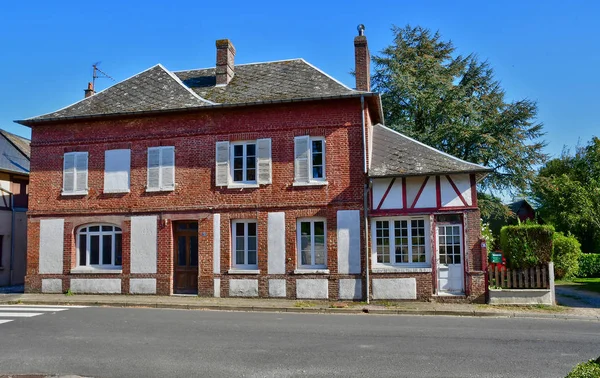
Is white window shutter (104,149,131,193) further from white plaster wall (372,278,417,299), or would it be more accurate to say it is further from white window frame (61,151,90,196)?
white plaster wall (372,278,417,299)

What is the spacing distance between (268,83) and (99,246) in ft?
27.2

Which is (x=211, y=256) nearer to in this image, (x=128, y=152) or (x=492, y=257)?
(x=128, y=152)

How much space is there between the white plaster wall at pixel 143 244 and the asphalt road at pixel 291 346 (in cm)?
476

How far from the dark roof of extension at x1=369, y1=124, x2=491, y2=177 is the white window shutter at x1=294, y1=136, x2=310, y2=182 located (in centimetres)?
211

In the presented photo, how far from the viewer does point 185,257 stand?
18172 mm

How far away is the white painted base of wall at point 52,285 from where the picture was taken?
60.5ft

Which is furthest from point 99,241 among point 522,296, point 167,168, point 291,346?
point 522,296

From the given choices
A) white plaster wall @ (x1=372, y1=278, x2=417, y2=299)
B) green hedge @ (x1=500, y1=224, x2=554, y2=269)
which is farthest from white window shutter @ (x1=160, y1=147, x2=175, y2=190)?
green hedge @ (x1=500, y1=224, x2=554, y2=269)

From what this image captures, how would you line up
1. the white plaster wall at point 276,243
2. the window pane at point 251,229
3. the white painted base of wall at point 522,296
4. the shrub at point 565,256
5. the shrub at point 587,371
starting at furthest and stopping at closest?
the shrub at point 565,256 → the window pane at point 251,229 → the white plaster wall at point 276,243 → the white painted base of wall at point 522,296 → the shrub at point 587,371

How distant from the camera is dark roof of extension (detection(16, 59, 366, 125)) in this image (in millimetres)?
17672

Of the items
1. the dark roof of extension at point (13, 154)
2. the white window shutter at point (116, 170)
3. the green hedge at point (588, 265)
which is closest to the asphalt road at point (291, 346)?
the white window shutter at point (116, 170)

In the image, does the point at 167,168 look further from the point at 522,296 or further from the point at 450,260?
the point at 522,296

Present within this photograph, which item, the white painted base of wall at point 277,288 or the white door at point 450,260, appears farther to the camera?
the white painted base of wall at point 277,288

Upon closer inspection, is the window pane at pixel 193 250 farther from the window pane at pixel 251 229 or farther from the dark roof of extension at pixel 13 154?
the dark roof of extension at pixel 13 154
